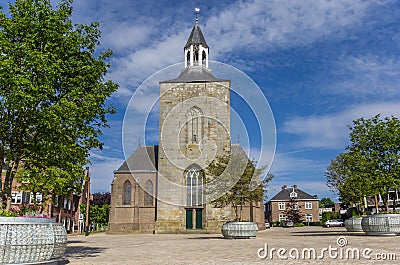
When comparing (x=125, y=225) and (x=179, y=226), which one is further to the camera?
(x=125, y=225)

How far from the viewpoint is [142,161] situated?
1853 inches

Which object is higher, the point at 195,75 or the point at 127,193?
the point at 195,75

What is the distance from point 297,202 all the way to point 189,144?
44677mm

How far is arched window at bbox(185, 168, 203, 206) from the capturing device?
3966 centimetres

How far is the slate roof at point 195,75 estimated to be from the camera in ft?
140

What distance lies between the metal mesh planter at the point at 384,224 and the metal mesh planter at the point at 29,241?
57.9 feet

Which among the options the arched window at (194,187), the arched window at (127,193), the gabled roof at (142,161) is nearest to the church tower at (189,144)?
the arched window at (194,187)

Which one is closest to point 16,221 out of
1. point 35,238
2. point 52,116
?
point 35,238

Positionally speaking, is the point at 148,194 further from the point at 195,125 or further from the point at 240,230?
the point at 240,230

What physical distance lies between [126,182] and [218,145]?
43.2 ft

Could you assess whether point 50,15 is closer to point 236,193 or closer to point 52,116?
point 52,116

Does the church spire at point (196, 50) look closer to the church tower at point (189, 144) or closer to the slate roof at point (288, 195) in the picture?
the church tower at point (189, 144)

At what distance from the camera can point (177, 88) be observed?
4269 centimetres

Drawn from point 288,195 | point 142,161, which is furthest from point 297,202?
point 142,161
